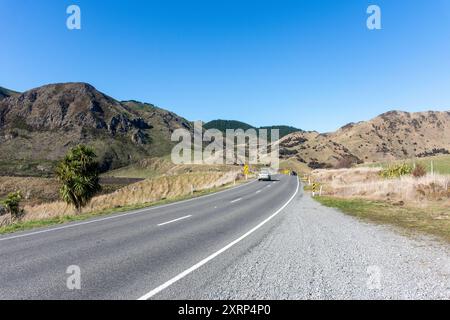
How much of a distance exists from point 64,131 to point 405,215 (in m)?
164

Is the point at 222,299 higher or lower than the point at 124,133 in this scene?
lower

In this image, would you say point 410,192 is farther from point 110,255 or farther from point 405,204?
point 110,255

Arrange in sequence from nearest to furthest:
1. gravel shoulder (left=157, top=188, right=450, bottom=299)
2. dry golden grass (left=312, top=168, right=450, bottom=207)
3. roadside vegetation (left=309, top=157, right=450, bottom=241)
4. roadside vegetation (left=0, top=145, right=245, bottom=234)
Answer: gravel shoulder (left=157, top=188, right=450, bottom=299) → roadside vegetation (left=309, top=157, right=450, bottom=241) → dry golden grass (left=312, top=168, right=450, bottom=207) → roadside vegetation (left=0, top=145, right=245, bottom=234)

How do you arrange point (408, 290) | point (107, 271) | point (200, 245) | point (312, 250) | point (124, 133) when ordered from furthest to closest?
1. point (124, 133)
2. point (200, 245)
3. point (312, 250)
4. point (107, 271)
5. point (408, 290)

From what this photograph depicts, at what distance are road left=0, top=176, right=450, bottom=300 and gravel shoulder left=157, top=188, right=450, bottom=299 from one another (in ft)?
0.06

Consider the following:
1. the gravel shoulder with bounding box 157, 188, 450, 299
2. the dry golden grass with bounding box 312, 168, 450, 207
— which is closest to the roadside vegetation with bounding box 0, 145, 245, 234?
the gravel shoulder with bounding box 157, 188, 450, 299

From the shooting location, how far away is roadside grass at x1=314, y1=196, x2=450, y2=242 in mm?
10438

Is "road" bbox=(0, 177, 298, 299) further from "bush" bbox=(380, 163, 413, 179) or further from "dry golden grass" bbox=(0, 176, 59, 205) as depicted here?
"dry golden grass" bbox=(0, 176, 59, 205)

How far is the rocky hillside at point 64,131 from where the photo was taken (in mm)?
125062
